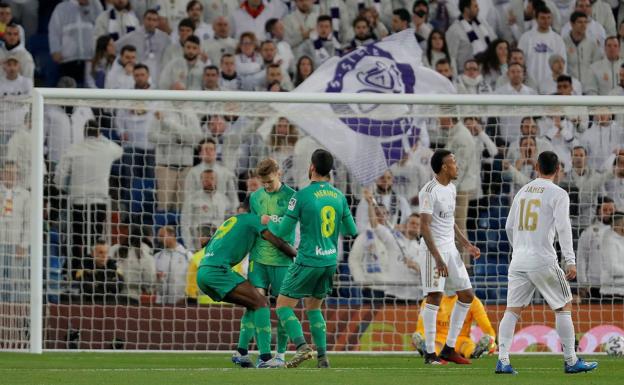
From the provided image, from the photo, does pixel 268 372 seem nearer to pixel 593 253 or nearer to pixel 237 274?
pixel 237 274

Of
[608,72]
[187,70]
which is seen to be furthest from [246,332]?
[608,72]

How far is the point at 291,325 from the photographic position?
37.4 feet

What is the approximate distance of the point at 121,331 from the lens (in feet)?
50.1

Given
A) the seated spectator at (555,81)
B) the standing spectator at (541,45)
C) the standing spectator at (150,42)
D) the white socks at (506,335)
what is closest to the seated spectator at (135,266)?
the standing spectator at (150,42)

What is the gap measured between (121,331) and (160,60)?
488 cm

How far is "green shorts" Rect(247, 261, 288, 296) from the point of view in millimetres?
12305

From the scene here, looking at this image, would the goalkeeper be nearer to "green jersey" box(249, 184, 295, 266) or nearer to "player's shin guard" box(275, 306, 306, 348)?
"green jersey" box(249, 184, 295, 266)

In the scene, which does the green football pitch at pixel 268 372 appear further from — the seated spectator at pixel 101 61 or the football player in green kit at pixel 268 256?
the seated spectator at pixel 101 61

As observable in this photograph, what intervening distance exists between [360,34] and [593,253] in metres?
5.16

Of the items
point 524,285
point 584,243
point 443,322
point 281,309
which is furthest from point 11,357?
point 584,243

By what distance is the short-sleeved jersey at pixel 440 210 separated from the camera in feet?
40.1

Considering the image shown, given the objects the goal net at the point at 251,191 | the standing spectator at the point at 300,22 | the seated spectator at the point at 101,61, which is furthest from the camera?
the standing spectator at the point at 300,22

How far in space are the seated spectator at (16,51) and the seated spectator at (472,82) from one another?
5.87 metres

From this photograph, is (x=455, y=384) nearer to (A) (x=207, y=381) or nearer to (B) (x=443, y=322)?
(A) (x=207, y=381)
